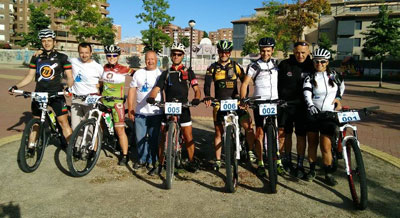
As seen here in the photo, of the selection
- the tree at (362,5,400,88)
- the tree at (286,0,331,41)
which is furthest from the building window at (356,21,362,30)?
the tree at (286,0,331,41)

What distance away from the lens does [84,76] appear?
213 inches

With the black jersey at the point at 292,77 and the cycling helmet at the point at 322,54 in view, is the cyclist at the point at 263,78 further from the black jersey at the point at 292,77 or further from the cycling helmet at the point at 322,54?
the cycling helmet at the point at 322,54

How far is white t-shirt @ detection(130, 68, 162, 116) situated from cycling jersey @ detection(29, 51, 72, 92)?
1277mm

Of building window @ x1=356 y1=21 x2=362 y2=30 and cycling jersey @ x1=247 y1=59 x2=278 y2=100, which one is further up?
building window @ x1=356 y1=21 x2=362 y2=30

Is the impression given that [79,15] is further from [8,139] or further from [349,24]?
[349,24]

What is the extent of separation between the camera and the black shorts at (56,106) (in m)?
5.10

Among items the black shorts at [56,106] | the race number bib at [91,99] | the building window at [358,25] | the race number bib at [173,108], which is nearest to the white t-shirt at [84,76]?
the black shorts at [56,106]

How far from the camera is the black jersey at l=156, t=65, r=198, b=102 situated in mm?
4863

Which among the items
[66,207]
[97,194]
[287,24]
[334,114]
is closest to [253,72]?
Result: [334,114]

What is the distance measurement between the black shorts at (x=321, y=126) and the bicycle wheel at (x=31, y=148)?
4.17 m

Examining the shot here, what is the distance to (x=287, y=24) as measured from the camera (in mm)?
31406

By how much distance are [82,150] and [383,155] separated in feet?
17.9

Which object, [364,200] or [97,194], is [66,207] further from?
[364,200]

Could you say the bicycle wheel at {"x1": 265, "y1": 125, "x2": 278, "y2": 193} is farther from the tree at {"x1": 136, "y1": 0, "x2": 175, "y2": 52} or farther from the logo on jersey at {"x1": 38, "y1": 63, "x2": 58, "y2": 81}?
the tree at {"x1": 136, "y1": 0, "x2": 175, "y2": 52}
